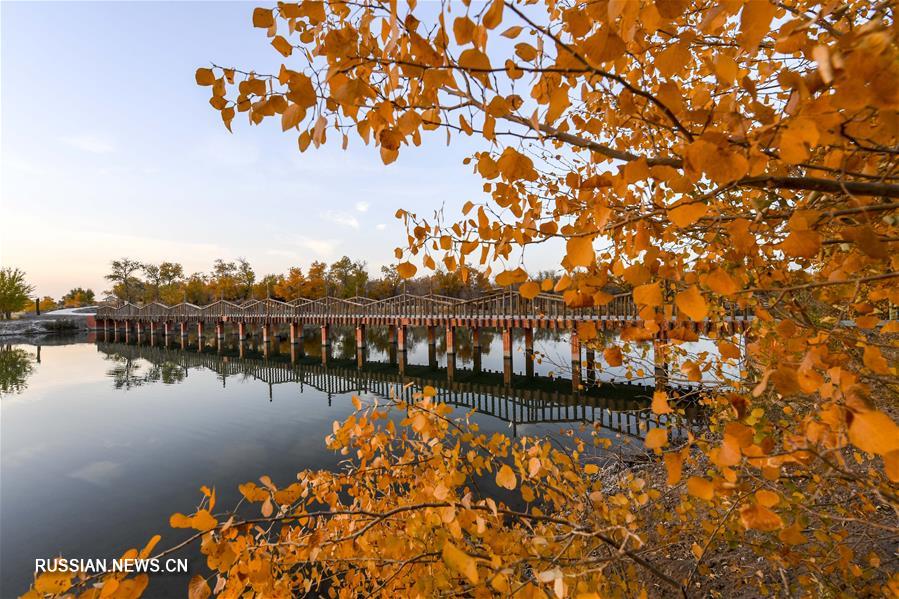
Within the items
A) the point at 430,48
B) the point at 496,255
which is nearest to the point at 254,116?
the point at 430,48

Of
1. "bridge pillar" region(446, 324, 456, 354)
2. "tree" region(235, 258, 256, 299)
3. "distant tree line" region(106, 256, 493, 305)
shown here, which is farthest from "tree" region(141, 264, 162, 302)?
"bridge pillar" region(446, 324, 456, 354)

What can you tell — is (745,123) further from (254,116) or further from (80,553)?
(80,553)

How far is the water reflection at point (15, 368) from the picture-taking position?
57.3ft

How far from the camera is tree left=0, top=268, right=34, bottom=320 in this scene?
48.5 m

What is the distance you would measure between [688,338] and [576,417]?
1082 cm

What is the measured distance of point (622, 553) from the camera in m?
0.97

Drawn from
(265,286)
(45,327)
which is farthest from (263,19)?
(45,327)

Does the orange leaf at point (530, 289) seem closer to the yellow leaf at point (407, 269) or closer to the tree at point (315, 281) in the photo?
the yellow leaf at point (407, 269)

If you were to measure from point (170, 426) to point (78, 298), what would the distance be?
9552 centimetres

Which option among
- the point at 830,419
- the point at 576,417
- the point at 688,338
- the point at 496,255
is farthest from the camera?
the point at 576,417

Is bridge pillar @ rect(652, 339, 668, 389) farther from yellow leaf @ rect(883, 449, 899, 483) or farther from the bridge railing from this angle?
the bridge railing

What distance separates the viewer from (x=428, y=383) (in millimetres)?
16484

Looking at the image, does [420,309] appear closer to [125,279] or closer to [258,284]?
[258,284]

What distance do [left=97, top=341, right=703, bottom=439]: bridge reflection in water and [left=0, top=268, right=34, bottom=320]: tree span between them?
1424 inches
